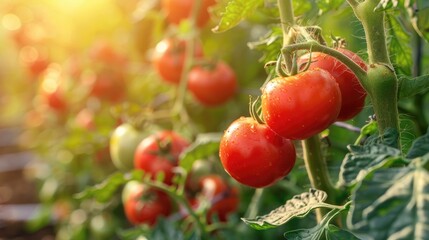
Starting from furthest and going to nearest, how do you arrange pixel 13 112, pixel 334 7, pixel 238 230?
pixel 13 112, pixel 238 230, pixel 334 7

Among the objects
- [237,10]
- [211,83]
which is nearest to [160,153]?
[211,83]

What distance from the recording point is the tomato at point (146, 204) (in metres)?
1.49

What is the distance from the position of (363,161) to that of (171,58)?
3.70ft

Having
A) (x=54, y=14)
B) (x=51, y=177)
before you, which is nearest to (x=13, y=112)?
(x=54, y=14)

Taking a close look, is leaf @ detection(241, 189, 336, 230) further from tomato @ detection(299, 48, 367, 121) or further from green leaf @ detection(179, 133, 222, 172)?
green leaf @ detection(179, 133, 222, 172)

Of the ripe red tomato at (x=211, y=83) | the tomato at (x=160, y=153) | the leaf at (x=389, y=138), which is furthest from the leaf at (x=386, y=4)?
the ripe red tomato at (x=211, y=83)

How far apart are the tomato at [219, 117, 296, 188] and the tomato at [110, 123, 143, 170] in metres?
0.76

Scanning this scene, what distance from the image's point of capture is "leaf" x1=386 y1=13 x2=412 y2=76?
3.10ft

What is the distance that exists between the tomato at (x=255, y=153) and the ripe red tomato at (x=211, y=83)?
0.88 meters

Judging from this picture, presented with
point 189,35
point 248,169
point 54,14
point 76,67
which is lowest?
point 248,169

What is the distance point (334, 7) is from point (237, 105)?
1036 millimetres

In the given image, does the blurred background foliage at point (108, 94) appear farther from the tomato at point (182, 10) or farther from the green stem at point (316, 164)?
the green stem at point (316, 164)

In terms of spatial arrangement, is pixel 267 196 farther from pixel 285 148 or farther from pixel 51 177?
pixel 51 177

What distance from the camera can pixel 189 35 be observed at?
1.61m
